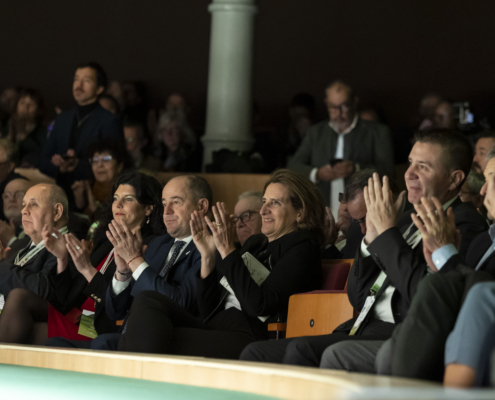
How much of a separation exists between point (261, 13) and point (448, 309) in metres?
7.34

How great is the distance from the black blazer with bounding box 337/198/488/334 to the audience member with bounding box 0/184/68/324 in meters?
1.43

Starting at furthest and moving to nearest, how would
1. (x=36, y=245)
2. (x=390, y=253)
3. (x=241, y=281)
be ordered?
(x=36, y=245) < (x=241, y=281) < (x=390, y=253)

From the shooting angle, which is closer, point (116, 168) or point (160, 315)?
point (160, 315)

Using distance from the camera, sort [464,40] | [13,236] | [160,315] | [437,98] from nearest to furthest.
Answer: [160,315] < [13,236] < [437,98] < [464,40]

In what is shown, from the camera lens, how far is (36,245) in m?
3.60

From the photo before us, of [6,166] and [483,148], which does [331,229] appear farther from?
[6,166]

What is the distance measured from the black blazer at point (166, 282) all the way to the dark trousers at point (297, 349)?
2.23 feet

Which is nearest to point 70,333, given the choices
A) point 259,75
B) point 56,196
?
point 56,196

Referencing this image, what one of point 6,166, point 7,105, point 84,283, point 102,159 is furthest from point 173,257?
point 7,105

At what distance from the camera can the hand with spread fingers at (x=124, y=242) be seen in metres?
3.05

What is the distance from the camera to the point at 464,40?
8156 mm

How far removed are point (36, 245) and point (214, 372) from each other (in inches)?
77.1

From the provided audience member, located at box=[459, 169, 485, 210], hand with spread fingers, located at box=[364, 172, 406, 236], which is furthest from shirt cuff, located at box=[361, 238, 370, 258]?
audience member, located at box=[459, 169, 485, 210]

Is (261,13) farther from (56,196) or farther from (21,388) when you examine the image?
(21,388)
